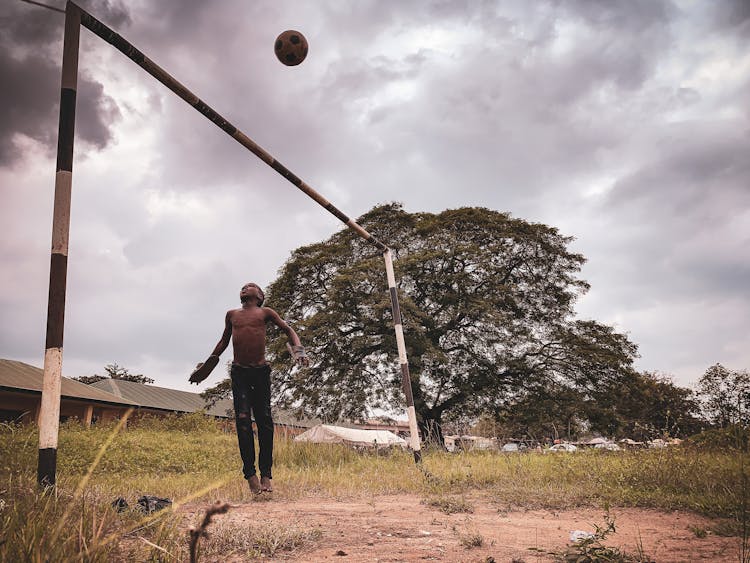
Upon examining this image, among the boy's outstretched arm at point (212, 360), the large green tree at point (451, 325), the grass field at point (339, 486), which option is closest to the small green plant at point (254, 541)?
the grass field at point (339, 486)

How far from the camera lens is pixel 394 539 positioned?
330cm

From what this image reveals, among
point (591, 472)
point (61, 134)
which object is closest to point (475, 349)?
point (591, 472)

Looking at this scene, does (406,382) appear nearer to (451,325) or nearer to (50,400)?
(50,400)

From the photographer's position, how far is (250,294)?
6148 millimetres

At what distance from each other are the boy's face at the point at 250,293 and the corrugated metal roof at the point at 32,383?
19.1 m

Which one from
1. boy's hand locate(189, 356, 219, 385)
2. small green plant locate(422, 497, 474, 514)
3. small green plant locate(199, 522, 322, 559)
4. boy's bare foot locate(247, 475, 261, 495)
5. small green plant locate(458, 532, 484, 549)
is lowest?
small green plant locate(422, 497, 474, 514)

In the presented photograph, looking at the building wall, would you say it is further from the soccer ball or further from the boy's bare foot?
the soccer ball

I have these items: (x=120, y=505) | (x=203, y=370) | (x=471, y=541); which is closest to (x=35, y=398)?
(x=203, y=370)

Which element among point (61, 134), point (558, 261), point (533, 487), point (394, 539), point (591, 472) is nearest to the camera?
point (394, 539)

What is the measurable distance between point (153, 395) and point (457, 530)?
3680 cm

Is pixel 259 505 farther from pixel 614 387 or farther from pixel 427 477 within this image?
pixel 614 387

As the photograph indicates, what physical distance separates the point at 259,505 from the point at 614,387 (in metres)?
18.5

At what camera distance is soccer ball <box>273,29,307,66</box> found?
20.9 feet

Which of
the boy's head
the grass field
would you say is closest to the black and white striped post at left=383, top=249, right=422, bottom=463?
the grass field
